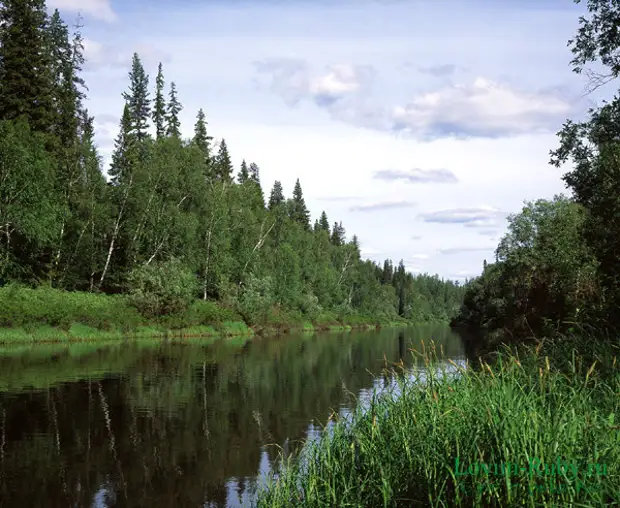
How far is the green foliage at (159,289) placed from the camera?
54.1 meters

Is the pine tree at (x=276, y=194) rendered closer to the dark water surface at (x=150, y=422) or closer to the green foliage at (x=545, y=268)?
the green foliage at (x=545, y=268)

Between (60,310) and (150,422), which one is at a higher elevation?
(60,310)

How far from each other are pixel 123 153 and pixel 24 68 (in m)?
16.3

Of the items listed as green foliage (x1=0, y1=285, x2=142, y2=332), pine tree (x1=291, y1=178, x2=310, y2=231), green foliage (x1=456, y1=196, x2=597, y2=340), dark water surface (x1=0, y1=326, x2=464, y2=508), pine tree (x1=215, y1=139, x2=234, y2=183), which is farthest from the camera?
pine tree (x1=291, y1=178, x2=310, y2=231)

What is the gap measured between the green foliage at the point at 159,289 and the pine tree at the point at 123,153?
1115cm

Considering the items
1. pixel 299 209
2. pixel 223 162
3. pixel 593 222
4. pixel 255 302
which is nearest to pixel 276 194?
pixel 299 209

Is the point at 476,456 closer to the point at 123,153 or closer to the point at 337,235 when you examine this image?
the point at 123,153

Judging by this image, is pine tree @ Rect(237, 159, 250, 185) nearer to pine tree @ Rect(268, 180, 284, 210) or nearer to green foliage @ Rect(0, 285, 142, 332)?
pine tree @ Rect(268, 180, 284, 210)

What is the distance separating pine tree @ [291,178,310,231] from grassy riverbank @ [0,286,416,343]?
68.6 m

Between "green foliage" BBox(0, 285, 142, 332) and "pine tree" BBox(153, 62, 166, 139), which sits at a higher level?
"pine tree" BBox(153, 62, 166, 139)

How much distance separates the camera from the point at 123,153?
67.1 meters

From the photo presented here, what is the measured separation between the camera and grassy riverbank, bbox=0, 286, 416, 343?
40812mm

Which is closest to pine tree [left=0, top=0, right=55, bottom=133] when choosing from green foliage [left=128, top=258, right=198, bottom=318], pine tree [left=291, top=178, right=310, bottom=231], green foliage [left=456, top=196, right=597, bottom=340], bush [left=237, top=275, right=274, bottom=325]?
green foliage [left=128, top=258, right=198, bottom=318]

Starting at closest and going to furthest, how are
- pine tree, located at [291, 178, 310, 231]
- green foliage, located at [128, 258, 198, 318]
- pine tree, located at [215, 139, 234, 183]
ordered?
1. green foliage, located at [128, 258, 198, 318]
2. pine tree, located at [215, 139, 234, 183]
3. pine tree, located at [291, 178, 310, 231]
